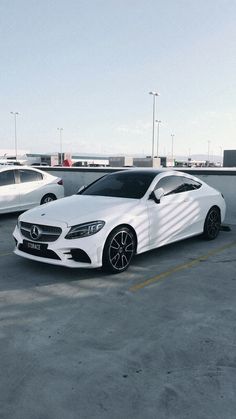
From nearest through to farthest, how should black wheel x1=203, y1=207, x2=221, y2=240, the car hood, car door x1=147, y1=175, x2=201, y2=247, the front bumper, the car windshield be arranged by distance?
the front bumper < the car hood < car door x1=147, y1=175, x2=201, y2=247 < the car windshield < black wheel x1=203, y1=207, x2=221, y2=240

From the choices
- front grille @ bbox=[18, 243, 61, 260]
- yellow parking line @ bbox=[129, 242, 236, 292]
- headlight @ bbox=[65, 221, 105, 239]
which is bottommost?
yellow parking line @ bbox=[129, 242, 236, 292]

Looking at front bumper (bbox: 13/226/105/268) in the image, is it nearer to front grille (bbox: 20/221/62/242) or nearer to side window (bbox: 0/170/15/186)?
front grille (bbox: 20/221/62/242)

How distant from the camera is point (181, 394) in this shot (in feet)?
9.00

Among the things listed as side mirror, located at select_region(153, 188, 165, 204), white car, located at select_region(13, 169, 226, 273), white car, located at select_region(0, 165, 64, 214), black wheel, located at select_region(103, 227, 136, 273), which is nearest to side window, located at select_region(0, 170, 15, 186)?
white car, located at select_region(0, 165, 64, 214)

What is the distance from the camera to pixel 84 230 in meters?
5.24

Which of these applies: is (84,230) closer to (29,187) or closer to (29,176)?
(29,187)

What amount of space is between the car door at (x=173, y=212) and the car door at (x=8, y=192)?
4.98 metres

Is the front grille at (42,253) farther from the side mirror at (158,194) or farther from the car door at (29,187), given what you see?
the car door at (29,187)

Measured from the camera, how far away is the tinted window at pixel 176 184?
22.1ft

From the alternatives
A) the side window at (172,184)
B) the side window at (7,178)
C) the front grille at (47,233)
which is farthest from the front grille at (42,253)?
the side window at (7,178)

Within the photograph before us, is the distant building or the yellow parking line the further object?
the distant building

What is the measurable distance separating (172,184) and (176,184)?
0.45 ft

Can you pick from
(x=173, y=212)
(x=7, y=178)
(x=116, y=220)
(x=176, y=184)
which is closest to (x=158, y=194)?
(x=173, y=212)

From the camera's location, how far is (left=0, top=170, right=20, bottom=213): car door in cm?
998
